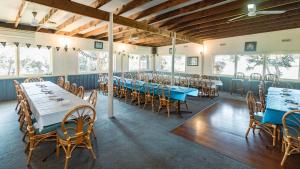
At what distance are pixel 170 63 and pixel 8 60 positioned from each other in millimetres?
8784

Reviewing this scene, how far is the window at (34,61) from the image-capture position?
6.61 metres

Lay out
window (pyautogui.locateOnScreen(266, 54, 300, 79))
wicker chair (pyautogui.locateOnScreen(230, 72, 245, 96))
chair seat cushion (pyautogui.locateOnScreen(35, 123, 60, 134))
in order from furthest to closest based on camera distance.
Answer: wicker chair (pyautogui.locateOnScreen(230, 72, 245, 96)) → window (pyautogui.locateOnScreen(266, 54, 300, 79)) → chair seat cushion (pyautogui.locateOnScreen(35, 123, 60, 134))

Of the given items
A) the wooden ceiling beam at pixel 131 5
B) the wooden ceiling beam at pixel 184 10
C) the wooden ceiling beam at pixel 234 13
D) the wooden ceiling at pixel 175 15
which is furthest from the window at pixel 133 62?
the wooden ceiling beam at pixel 131 5

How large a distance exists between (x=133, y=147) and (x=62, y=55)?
6.58 meters

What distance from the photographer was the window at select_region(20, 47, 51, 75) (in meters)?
6.61

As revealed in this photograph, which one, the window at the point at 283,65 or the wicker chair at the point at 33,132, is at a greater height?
the window at the point at 283,65

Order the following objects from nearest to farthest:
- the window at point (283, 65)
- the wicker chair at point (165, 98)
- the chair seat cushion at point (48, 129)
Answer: the chair seat cushion at point (48, 129) → the wicker chair at point (165, 98) → the window at point (283, 65)

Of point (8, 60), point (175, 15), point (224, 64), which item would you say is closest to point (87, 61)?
point (8, 60)

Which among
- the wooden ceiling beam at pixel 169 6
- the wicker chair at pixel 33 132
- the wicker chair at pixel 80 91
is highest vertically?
the wooden ceiling beam at pixel 169 6

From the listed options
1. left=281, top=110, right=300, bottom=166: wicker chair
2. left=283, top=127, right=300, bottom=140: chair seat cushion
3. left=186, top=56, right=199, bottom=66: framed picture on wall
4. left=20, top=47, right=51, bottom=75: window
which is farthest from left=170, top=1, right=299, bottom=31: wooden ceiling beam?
left=20, top=47, right=51, bottom=75: window

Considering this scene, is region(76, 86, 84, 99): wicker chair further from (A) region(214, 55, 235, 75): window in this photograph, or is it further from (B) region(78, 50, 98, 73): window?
(A) region(214, 55, 235, 75): window

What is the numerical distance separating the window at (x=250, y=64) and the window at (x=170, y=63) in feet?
11.2

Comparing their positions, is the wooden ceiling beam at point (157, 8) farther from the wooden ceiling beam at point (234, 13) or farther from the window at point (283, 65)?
the window at point (283, 65)

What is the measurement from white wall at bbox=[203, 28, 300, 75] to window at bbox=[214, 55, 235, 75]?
10.4 inches
